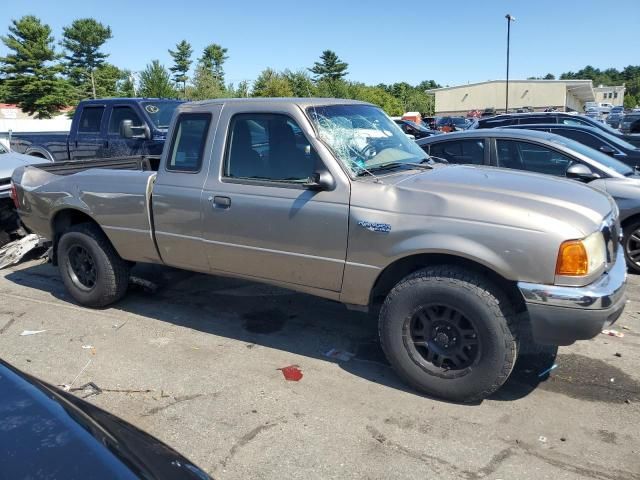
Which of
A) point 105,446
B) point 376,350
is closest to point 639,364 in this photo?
point 376,350

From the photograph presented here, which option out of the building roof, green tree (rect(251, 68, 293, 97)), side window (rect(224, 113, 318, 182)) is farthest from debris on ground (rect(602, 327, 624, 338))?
the building roof

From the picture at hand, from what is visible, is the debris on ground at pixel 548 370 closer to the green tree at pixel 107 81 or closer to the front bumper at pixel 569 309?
the front bumper at pixel 569 309

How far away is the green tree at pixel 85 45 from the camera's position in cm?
6575

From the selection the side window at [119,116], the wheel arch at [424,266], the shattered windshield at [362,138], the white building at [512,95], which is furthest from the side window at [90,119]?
the white building at [512,95]

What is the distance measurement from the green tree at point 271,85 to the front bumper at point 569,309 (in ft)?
131

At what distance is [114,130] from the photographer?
998 centimetres

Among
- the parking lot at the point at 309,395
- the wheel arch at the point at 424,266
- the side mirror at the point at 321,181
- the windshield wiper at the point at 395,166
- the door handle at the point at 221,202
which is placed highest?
the windshield wiper at the point at 395,166

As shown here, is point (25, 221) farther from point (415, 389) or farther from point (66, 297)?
point (415, 389)

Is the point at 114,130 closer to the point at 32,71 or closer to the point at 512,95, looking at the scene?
the point at 32,71

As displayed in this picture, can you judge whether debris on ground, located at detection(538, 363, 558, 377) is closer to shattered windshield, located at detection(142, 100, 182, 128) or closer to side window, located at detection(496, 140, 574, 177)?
side window, located at detection(496, 140, 574, 177)

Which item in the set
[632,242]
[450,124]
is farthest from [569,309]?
[450,124]

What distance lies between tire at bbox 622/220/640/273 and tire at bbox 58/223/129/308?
5.43 m

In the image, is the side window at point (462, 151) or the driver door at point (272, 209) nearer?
the driver door at point (272, 209)

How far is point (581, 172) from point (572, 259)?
3.32 meters
